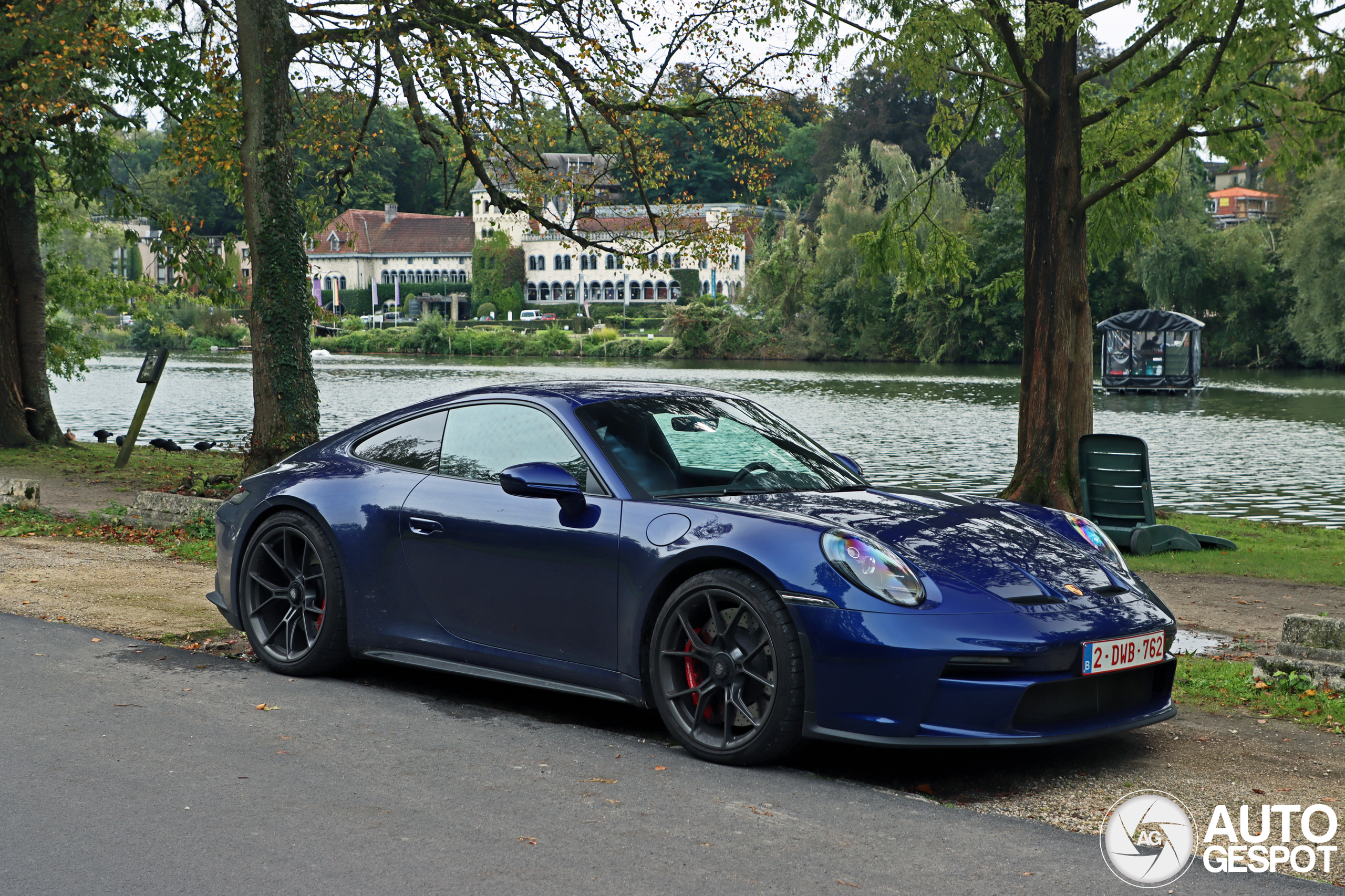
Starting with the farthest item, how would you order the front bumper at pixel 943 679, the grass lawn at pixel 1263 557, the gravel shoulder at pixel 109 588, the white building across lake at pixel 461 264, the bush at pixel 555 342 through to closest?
1. the white building across lake at pixel 461 264
2. the bush at pixel 555 342
3. the grass lawn at pixel 1263 557
4. the gravel shoulder at pixel 109 588
5. the front bumper at pixel 943 679

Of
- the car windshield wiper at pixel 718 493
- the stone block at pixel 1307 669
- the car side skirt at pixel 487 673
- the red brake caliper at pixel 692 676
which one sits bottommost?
the stone block at pixel 1307 669

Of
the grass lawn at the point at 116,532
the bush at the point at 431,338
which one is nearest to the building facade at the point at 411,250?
the bush at the point at 431,338

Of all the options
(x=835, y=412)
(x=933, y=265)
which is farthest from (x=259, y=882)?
(x=835, y=412)

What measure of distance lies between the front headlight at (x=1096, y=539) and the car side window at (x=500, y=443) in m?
2.13

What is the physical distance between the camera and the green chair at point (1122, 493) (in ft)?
44.0

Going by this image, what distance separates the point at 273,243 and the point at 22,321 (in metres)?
9.64

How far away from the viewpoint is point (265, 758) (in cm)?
520

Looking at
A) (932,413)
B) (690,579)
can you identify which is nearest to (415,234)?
(932,413)

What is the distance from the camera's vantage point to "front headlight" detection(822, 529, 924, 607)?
16.2ft

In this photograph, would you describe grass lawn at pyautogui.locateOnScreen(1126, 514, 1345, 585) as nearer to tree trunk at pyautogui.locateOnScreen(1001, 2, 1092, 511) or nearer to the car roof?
tree trunk at pyautogui.locateOnScreen(1001, 2, 1092, 511)

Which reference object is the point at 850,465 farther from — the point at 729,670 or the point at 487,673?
the point at 487,673

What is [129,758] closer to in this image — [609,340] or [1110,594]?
[1110,594]

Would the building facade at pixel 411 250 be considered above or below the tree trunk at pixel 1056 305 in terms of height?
above

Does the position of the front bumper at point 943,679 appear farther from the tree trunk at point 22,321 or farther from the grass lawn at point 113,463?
the tree trunk at point 22,321
